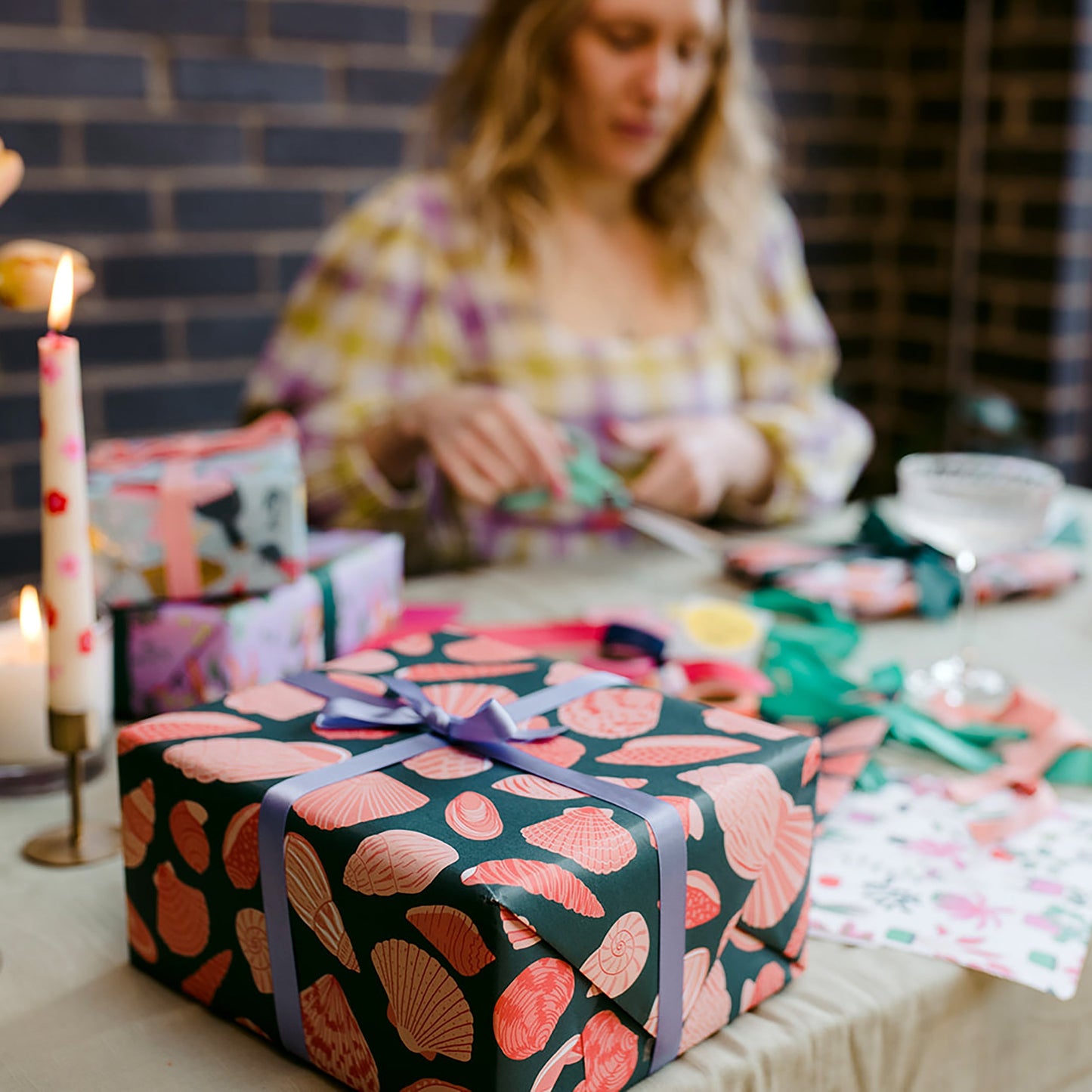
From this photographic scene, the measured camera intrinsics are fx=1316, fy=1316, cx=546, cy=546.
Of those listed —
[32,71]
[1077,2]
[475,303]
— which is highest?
[1077,2]

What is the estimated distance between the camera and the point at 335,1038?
0.58 meters

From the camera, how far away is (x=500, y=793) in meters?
0.60

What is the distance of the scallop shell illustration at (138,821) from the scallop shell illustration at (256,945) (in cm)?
7

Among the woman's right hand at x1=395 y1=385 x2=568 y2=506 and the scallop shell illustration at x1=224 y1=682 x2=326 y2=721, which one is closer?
the scallop shell illustration at x1=224 y1=682 x2=326 y2=721

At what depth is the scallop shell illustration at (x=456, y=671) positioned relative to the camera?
743 mm

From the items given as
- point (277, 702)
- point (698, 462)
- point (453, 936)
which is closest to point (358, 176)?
point (698, 462)

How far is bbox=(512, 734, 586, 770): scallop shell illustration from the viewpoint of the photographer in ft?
2.08

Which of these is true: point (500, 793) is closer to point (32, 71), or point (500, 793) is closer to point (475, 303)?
point (475, 303)

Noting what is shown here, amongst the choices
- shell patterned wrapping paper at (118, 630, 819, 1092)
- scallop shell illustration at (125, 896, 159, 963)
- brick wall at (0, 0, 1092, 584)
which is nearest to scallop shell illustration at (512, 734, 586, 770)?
shell patterned wrapping paper at (118, 630, 819, 1092)

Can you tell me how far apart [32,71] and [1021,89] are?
1871 millimetres

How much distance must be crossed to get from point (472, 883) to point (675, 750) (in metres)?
0.16

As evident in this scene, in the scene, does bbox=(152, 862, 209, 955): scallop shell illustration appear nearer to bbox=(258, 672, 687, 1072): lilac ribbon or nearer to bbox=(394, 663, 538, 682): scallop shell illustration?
bbox=(258, 672, 687, 1072): lilac ribbon

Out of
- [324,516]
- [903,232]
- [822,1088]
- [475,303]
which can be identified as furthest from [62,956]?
[903,232]

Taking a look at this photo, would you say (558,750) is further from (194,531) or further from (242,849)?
(194,531)
